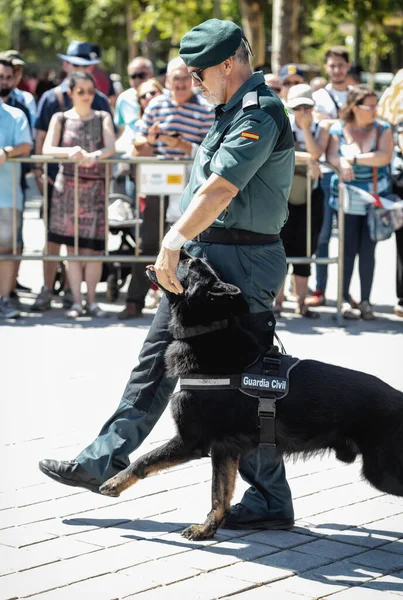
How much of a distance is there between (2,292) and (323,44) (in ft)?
164

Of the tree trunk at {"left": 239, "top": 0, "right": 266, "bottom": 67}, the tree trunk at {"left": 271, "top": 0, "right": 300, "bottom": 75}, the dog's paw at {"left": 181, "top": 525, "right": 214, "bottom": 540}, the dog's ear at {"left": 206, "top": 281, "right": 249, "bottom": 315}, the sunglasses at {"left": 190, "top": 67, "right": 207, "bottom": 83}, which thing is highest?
the tree trunk at {"left": 239, "top": 0, "right": 266, "bottom": 67}

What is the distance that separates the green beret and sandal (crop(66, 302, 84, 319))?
5395 millimetres

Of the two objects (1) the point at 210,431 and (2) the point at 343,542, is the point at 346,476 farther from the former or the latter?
(1) the point at 210,431

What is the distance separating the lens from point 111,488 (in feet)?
14.6

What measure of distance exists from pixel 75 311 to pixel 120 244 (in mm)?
1108

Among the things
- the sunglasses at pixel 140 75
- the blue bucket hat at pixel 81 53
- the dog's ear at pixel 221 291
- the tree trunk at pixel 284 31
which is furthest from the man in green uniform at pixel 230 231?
the tree trunk at pixel 284 31

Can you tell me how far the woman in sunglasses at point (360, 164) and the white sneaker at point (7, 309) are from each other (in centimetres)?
307

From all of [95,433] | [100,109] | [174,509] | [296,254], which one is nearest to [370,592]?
[174,509]

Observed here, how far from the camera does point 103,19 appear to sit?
1746 inches

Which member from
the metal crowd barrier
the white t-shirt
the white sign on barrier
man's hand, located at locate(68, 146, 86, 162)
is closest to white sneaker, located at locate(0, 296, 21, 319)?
the metal crowd barrier

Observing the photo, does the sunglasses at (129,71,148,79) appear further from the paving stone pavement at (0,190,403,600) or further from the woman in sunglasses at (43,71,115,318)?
the paving stone pavement at (0,190,403,600)

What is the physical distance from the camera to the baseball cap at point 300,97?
921cm

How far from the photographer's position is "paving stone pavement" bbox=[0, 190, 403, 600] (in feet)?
12.4

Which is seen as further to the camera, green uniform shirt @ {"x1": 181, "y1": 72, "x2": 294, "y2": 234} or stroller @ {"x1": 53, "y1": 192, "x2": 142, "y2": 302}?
stroller @ {"x1": 53, "y1": 192, "x2": 142, "y2": 302}
